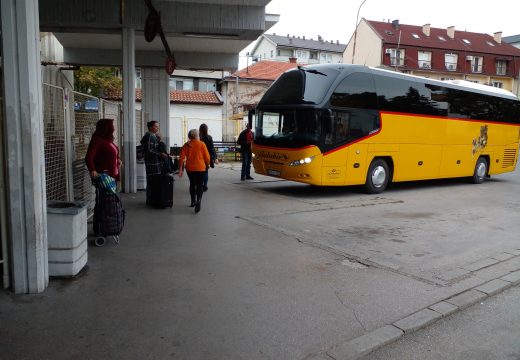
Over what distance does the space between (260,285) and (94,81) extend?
2314 cm

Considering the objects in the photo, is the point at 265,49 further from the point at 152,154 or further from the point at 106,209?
the point at 106,209

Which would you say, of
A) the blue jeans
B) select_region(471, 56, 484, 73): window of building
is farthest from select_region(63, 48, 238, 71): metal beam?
select_region(471, 56, 484, 73): window of building

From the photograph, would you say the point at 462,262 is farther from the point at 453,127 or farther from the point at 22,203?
the point at 453,127

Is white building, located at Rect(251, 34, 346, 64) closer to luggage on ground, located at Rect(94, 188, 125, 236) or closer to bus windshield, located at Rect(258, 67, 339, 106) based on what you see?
bus windshield, located at Rect(258, 67, 339, 106)

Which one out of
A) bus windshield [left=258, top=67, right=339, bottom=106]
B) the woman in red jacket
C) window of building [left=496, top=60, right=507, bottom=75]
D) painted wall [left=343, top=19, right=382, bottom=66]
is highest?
painted wall [left=343, top=19, right=382, bottom=66]

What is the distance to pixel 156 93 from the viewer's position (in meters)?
17.3

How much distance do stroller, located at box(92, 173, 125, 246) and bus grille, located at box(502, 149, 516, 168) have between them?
16.5 metres

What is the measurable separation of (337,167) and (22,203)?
8.79 metres

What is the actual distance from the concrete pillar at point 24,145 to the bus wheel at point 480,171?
52.4 feet

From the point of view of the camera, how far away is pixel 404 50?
53.2m

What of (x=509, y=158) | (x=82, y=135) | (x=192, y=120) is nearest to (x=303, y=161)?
(x=82, y=135)

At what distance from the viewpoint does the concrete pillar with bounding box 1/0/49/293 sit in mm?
3996

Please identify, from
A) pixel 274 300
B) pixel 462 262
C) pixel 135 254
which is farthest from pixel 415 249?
pixel 135 254

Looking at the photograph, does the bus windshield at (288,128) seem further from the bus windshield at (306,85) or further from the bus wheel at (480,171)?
the bus wheel at (480,171)
